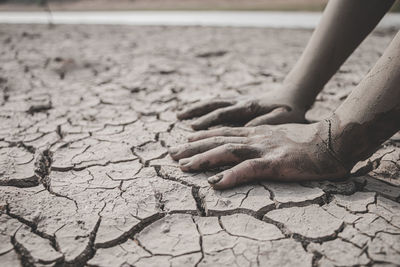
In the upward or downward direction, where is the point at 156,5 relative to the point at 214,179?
upward

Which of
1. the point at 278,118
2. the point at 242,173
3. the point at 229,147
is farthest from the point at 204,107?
the point at 242,173

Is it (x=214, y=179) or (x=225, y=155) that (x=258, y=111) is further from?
(x=214, y=179)

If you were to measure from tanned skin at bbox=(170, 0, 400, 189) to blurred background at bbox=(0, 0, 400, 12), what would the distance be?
210 inches

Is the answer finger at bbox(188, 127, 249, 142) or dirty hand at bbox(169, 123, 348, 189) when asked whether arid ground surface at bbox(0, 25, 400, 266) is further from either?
finger at bbox(188, 127, 249, 142)

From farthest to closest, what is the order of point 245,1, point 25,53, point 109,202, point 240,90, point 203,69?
point 245,1 < point 25,53 < point 203,69 < point 240,90 < point 109,202

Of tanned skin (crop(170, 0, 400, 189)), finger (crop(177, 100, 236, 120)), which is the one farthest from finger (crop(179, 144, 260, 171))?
finger (crop(177, 100, 236, 120))

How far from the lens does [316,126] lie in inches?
51.6

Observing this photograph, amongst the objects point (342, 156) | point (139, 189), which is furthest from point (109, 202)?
point (342, 156)

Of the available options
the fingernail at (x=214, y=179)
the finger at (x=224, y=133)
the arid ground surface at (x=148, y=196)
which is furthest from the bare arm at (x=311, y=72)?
the fingernail at (x=214, y=179)

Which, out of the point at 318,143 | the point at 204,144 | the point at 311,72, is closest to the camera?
the point at 318,143

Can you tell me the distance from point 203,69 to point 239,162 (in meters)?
1.77

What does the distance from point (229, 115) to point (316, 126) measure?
470 mm

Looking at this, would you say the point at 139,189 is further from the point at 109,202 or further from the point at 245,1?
the point at 245,1

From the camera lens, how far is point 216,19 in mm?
5777
